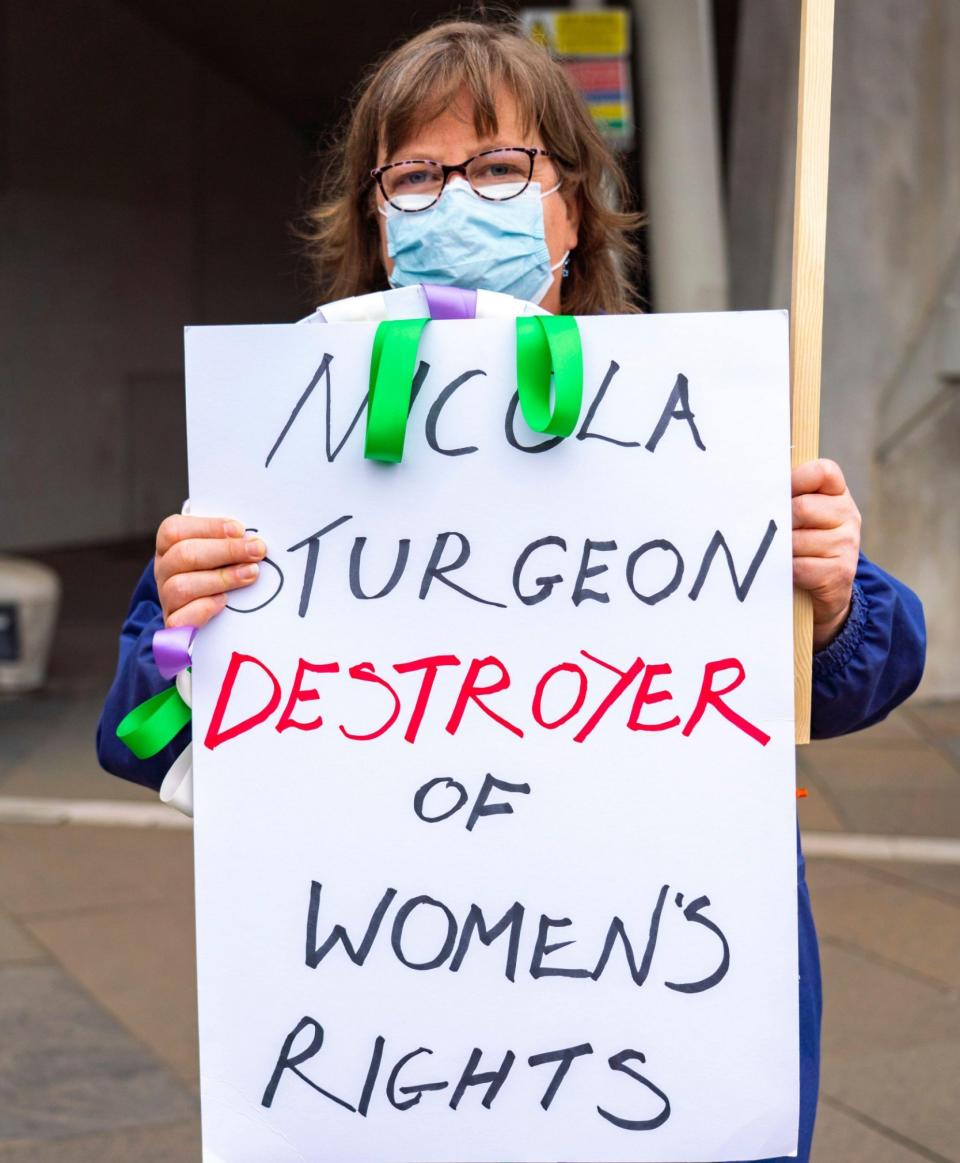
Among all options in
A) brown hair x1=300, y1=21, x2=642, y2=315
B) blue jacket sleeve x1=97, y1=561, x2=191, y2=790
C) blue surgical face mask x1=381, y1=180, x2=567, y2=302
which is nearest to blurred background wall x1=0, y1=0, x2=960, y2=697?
brown hair x1=300, y1=21, x2=642, y2=315

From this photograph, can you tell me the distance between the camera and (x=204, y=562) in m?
1.43

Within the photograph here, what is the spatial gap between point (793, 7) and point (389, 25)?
26.7 feet

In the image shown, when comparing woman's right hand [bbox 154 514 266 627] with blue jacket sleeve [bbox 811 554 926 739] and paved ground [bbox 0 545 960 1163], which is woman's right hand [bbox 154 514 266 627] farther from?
paved ground [bbox 0 545 960 1163]

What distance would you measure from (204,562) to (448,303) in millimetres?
360

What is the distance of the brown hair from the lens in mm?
1648

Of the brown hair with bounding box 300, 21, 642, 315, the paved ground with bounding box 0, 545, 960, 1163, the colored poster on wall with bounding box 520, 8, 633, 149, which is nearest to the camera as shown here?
the brown hair with bounding box 300, 21, 642, 315

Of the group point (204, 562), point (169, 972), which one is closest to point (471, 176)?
point (204, 562)

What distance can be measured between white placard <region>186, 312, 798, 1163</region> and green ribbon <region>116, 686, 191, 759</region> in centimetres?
6

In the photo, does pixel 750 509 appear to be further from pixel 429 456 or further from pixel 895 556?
pixel 895 556

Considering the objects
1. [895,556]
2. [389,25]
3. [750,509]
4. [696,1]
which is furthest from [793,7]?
[389,25]

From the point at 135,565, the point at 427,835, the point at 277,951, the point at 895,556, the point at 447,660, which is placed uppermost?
the point at 447,660

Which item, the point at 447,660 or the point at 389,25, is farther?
the point at 389,25

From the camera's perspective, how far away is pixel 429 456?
4.83 feet

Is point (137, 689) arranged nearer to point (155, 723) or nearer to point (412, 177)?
point (155, 723)
